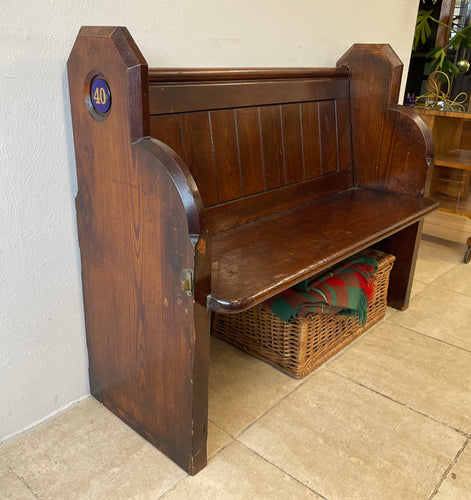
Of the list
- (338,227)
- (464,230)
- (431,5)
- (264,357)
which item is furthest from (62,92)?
(431,5)

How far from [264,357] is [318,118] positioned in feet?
3.56

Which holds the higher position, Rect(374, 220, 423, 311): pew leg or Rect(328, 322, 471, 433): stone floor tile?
Rect(374, 220, 423, 311): pew leg

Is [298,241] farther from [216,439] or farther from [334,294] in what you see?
[216,439]

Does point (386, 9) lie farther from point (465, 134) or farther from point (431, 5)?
point (431, 5)

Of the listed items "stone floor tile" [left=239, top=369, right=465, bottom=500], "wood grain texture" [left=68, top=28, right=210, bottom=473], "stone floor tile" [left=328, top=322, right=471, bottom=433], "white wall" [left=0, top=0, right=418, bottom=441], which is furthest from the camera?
"stone floor tile" [left=328, top=322, right=471, bottom=433]

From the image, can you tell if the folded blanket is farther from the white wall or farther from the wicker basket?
the white wall

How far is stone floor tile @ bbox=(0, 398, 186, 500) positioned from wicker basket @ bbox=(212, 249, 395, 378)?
2.10 feet

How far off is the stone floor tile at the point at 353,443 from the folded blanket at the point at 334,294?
309 millimetres

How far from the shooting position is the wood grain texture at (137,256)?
1.30m

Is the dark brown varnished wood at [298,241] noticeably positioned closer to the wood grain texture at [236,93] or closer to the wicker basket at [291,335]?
the wicker basket at [291,335]

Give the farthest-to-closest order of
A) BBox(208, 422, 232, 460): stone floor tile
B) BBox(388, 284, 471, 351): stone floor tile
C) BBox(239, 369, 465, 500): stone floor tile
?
BBox(388, 284, 471, 351): stone floor tile, BBox(208, 422, 232, 460): stone floor tile, BBox(239, 369, 465, 500): stone floor tile

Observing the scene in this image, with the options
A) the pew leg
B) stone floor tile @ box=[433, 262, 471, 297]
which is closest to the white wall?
the pew leg

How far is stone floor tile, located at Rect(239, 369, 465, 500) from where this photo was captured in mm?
1553

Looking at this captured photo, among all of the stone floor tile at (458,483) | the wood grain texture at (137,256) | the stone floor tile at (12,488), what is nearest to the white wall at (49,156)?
the wood grain texture at (137,256)
